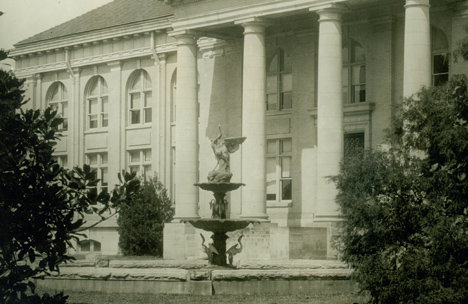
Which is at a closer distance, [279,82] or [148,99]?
[279,82]

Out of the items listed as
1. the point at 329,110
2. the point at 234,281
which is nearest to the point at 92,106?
the point at 329,110

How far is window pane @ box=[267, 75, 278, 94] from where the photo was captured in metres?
41.0

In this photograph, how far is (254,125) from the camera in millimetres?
36156

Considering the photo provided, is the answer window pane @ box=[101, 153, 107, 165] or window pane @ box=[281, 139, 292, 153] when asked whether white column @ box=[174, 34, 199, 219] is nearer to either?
window pane @ box=[281, 139, 292, 153]

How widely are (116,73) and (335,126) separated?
1846cm

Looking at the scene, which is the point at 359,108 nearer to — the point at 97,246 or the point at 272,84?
the point at 272,84

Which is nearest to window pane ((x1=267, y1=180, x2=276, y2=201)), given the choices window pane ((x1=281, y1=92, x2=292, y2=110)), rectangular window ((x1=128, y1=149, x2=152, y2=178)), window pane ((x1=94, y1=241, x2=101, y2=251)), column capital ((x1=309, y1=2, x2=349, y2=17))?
window pane ((x1=281, y1=92, x2=292, y2=110))

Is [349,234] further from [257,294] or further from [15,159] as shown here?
[15,159]

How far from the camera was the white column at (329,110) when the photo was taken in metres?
33.4

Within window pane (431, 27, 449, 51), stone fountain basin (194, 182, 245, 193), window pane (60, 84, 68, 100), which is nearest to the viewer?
stone fountain basin (194, 182, 245, 193)

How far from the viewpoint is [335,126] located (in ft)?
110

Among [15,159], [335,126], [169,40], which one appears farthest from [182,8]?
[15,159]

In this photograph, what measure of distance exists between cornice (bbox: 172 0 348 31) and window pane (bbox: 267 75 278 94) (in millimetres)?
4502

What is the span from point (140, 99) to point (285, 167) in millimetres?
11150
